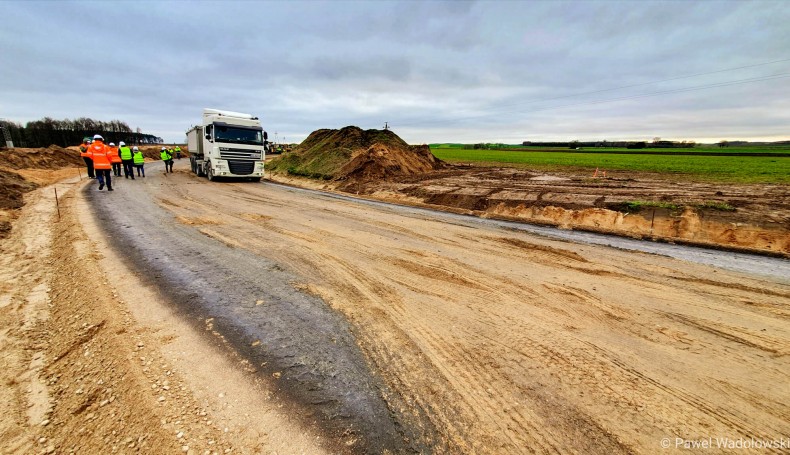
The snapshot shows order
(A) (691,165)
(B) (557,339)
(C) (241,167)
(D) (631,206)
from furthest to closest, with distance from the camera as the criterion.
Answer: (A) (691,165) → (C) (241,167) → (D) (631,206) → (B) (557,339)

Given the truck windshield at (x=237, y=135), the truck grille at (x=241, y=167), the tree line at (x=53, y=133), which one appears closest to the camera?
the truck windshield at (x=237, y=135)

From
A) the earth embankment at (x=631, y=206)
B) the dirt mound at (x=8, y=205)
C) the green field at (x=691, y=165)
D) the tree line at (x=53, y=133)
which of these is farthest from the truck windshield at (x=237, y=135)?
the tree line at (x=53, y=133)

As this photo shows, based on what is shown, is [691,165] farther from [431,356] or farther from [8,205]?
[8,205]

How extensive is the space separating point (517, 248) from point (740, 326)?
135 inches

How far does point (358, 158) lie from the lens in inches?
797

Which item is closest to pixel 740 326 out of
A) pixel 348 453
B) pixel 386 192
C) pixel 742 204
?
pixel 348 453

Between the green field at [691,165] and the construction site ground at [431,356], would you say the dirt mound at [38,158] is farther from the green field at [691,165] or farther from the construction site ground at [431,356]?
the green field at [691,165]

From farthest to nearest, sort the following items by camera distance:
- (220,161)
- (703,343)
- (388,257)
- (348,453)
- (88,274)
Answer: (220,161), (388,257), (88,274), (703,343), (348,453)

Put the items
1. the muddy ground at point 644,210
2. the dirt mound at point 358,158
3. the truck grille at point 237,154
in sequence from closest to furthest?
1. the muddy ground at point 644,210
2. the truck grille at point 237,154
3. the dirt mound at point 358,158

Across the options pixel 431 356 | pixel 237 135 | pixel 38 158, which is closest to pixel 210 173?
pixel 237 135

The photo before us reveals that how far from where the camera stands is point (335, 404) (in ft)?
8.35

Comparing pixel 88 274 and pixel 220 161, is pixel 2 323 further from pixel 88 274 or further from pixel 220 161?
pixel 220 161

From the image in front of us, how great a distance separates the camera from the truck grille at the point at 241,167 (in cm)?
1727

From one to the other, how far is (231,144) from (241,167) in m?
1.31
